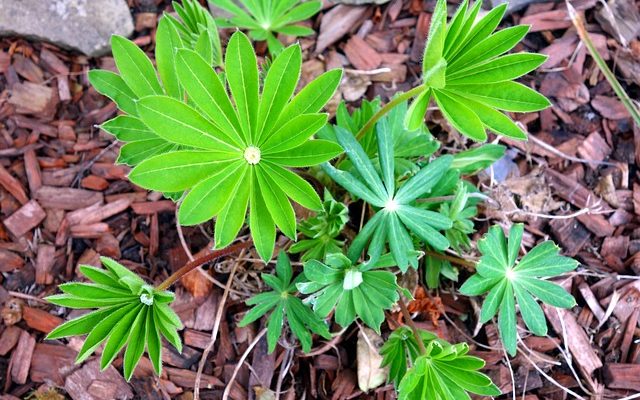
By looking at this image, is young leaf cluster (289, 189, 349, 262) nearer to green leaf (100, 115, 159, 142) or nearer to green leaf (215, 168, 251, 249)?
green leaf (215, 168, 251, 249)

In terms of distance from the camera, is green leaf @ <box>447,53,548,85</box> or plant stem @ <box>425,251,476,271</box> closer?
green leaf @ <box>447,53,548,85</box>

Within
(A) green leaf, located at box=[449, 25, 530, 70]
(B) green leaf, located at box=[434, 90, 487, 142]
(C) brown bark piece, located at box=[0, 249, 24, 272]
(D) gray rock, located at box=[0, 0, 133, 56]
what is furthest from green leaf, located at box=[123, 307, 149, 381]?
(D) gray rock, located at box=[0, 0, 133, 56]

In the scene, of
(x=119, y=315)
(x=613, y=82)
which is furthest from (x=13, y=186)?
(x=613, y=82)

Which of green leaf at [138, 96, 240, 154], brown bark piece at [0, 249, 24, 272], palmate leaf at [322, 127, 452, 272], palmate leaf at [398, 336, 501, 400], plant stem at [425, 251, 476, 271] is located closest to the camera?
green leaf at [138, 96, 240, 154]

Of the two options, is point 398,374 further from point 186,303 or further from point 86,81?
point 86,81

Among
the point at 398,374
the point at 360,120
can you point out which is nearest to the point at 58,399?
the point at 398,374

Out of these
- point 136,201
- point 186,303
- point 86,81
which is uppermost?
point 86,81
